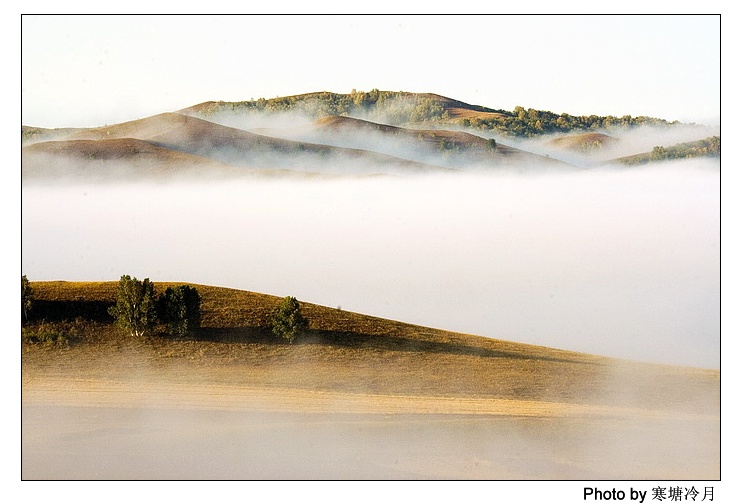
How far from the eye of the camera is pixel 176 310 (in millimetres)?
25812

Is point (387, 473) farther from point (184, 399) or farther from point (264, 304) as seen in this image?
point (264, 304)

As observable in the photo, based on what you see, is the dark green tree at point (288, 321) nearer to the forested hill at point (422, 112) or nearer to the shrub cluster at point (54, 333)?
the shrub cluster at point (54, 333)

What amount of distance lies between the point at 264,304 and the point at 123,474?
30.9 feet

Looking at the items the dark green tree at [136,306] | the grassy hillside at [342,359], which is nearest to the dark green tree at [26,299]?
the grassy hillside at [342,359]

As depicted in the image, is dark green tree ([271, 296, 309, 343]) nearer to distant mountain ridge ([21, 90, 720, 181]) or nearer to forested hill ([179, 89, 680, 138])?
distant mountain ridge ([21, 90, 720, 181])

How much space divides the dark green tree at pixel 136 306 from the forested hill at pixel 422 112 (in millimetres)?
5874

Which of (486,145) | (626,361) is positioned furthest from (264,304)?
(626,361)

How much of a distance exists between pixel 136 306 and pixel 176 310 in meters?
1.17

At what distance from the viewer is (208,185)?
2736cm

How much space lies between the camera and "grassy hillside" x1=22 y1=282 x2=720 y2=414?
80.9 ft

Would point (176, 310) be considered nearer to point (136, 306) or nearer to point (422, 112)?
point (136, 306)

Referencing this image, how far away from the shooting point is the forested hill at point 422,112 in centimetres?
2805

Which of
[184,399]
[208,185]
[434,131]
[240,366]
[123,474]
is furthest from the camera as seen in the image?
[434,131]

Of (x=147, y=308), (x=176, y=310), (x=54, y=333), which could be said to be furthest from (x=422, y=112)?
(x=54, y=333)
